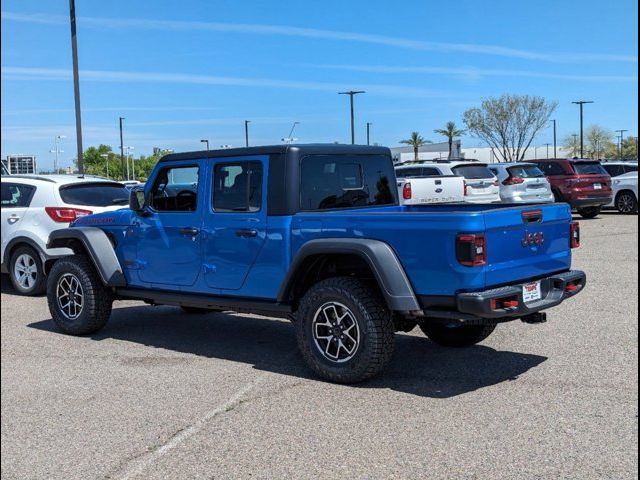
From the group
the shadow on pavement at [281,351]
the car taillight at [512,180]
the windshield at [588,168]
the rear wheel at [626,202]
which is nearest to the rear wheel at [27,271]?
the shadow on pavement at [281,351]

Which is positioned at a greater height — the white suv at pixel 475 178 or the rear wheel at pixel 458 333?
the white suv at pixel 475 178

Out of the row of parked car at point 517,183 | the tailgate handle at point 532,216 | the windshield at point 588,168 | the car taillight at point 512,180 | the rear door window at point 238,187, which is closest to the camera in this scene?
the tailgate handle at point 532,216

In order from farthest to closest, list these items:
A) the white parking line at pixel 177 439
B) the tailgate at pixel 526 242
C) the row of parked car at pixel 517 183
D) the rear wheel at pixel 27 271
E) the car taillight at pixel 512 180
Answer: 1. the car taillight at pixel 512 180
2. the row of parked car at pixel 517 183
3. the rear wheel at pixel 27 271
4. the tailgate at pixel 526 242
5. the white parking line at pixel 177 439

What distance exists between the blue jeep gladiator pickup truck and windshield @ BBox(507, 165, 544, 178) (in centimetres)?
1318

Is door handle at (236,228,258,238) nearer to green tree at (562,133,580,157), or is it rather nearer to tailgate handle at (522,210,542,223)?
tailgate handle at (522,210,542,223)

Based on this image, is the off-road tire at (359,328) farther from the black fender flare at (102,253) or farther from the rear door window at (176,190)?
the black fender flare at (102,253)

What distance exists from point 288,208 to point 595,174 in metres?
16.9

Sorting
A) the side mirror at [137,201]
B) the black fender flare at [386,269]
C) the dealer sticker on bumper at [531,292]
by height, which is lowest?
the dealer sticker on bumper at [531,292]

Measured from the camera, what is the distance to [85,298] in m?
7.28

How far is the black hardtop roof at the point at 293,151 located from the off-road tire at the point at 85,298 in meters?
1.40

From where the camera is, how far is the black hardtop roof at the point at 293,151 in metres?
6.15

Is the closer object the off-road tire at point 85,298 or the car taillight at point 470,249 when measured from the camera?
the car taillight at point 470,249

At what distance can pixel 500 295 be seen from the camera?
16.5 ft

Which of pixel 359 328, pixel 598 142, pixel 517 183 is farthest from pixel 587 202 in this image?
pixel 598 142
